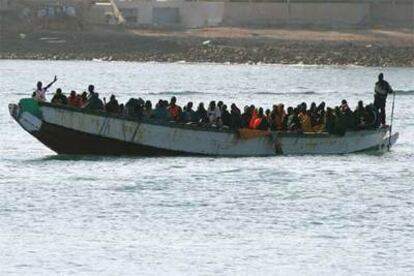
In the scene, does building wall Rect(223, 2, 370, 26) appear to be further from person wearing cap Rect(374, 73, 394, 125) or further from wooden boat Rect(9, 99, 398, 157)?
wooden boat Rect(9, 99, 398, 157)

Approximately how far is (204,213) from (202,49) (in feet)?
261

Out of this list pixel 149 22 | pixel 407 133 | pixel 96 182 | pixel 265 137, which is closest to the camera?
pixel 96 182

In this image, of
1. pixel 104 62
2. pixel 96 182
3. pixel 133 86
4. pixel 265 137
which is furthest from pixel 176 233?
pixel 104 62

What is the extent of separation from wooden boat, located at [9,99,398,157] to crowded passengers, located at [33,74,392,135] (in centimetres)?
24

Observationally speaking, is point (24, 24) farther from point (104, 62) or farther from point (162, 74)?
point (162, 74)

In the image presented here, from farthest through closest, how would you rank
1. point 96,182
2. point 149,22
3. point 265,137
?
point 149,22, point 265,137, point 96,182

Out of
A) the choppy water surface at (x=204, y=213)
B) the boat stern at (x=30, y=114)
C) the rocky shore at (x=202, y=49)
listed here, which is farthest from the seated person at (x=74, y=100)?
the rocky shore at (x=202, y=49)

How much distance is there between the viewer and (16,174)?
146 feet

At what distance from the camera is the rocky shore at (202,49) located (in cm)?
11638

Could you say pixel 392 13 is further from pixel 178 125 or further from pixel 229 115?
pixel 178 125

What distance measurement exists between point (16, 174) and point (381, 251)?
12778 mm

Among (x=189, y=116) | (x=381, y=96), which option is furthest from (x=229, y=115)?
(x=381, y=96)

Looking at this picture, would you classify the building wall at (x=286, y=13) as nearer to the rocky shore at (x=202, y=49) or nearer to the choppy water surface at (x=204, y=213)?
the rocky shore at (x=202, y=49)

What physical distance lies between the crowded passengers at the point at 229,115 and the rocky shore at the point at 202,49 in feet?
219
